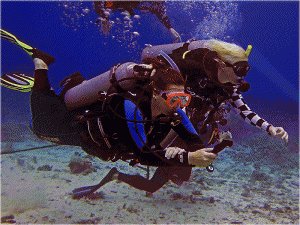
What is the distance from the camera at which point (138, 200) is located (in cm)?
436

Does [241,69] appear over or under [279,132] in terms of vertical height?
over

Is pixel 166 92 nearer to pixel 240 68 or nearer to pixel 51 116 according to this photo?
pixel 240 68

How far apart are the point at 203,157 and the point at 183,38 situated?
2227 cm

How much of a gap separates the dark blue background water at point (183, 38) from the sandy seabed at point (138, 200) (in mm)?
8902

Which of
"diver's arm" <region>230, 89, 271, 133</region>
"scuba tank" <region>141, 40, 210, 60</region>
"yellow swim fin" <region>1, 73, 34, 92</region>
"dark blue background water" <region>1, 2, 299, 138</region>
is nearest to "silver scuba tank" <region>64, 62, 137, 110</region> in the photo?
"yellow swim fin" <region>1, 73, 34, 92</region>

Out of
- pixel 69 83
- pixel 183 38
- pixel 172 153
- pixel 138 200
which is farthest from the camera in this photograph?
pixel 183 38

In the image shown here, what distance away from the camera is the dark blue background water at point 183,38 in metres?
19.9

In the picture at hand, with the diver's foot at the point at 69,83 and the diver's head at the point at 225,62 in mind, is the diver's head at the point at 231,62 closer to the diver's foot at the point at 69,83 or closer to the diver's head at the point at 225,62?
the diver's head at the point at 225,62

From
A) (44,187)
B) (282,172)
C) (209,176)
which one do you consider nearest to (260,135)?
(282,172)

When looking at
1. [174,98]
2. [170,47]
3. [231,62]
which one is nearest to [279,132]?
[231,62]

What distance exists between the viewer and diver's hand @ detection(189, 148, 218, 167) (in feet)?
4.77

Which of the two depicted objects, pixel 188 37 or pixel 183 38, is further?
pixel 183 38

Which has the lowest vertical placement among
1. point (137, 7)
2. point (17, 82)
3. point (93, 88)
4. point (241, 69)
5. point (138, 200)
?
point (138, 200)

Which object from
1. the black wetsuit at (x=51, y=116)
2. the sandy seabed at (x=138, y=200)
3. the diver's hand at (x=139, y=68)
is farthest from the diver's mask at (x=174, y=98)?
the sandy seabed at (x=138, y=200)
